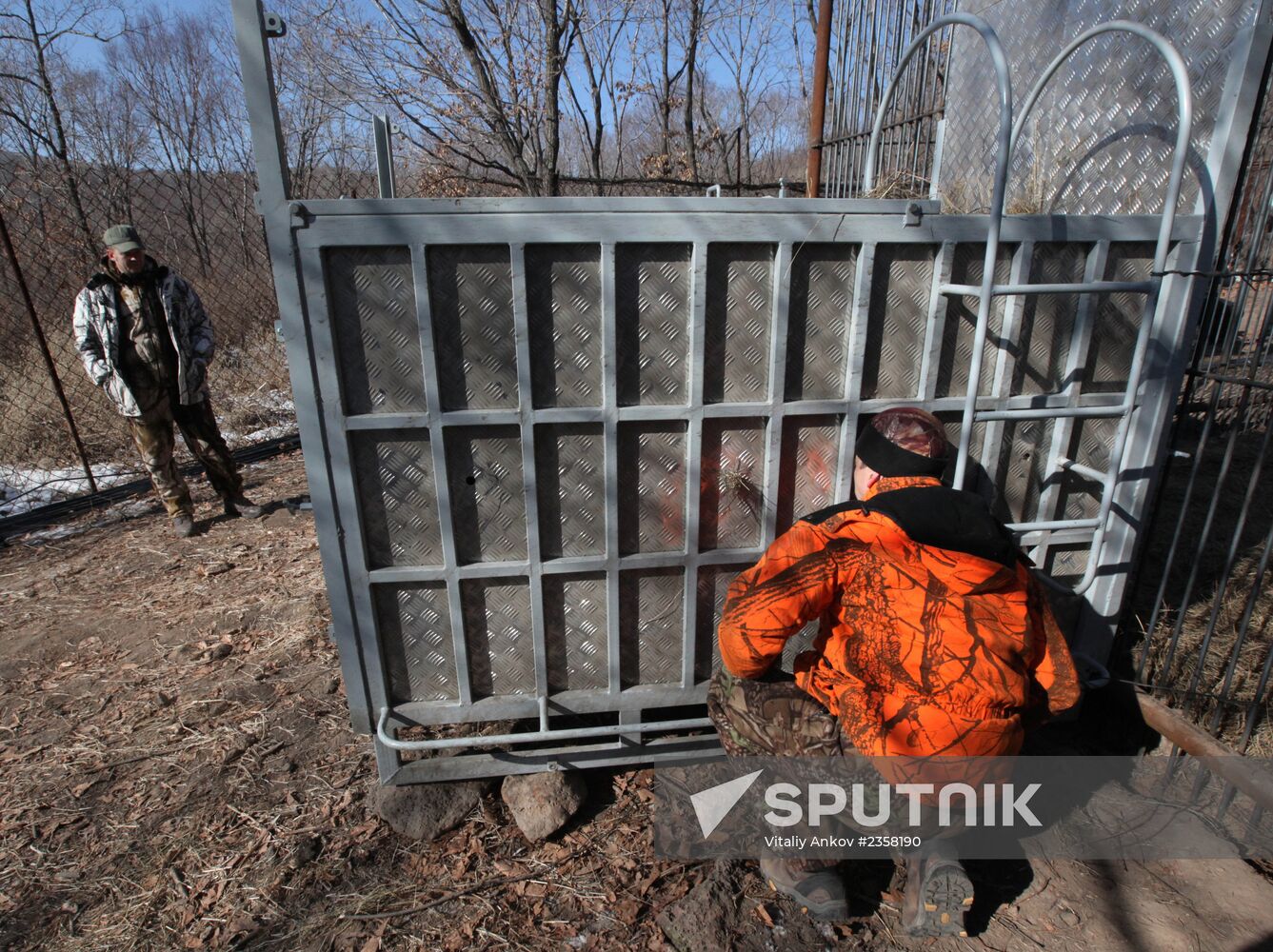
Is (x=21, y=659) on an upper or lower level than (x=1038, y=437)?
lower

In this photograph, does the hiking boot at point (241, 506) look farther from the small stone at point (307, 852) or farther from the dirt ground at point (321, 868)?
the small stone at point (307, 852)

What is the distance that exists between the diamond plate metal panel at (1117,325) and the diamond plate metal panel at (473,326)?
2.35m

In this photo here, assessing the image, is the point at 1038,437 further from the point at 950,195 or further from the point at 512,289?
the point at 512,289

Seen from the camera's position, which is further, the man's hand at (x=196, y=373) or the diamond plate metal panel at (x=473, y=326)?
the man's hand at (x=196, y=373)

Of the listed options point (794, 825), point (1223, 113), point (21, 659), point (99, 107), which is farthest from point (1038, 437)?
point (99, 107)

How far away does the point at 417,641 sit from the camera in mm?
2822

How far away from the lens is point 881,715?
7.16ft

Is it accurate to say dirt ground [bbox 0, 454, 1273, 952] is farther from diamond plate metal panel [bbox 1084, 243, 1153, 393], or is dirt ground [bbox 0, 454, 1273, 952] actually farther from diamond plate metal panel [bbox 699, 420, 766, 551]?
diamond plate metal panel [bbox 1084, 243, 1153, 393]

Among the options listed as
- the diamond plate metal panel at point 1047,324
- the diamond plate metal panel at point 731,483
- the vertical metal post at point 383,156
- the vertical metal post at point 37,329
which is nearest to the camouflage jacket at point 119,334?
the vertical metal post at point 37,329

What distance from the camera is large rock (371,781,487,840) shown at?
283cm

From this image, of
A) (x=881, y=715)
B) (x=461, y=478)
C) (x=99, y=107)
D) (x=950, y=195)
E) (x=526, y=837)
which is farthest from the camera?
(x=99, y=107)

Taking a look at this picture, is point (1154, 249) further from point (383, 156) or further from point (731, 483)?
point (383, 156)

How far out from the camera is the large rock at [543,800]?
9.20 feet

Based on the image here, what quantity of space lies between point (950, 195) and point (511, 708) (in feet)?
11.0
